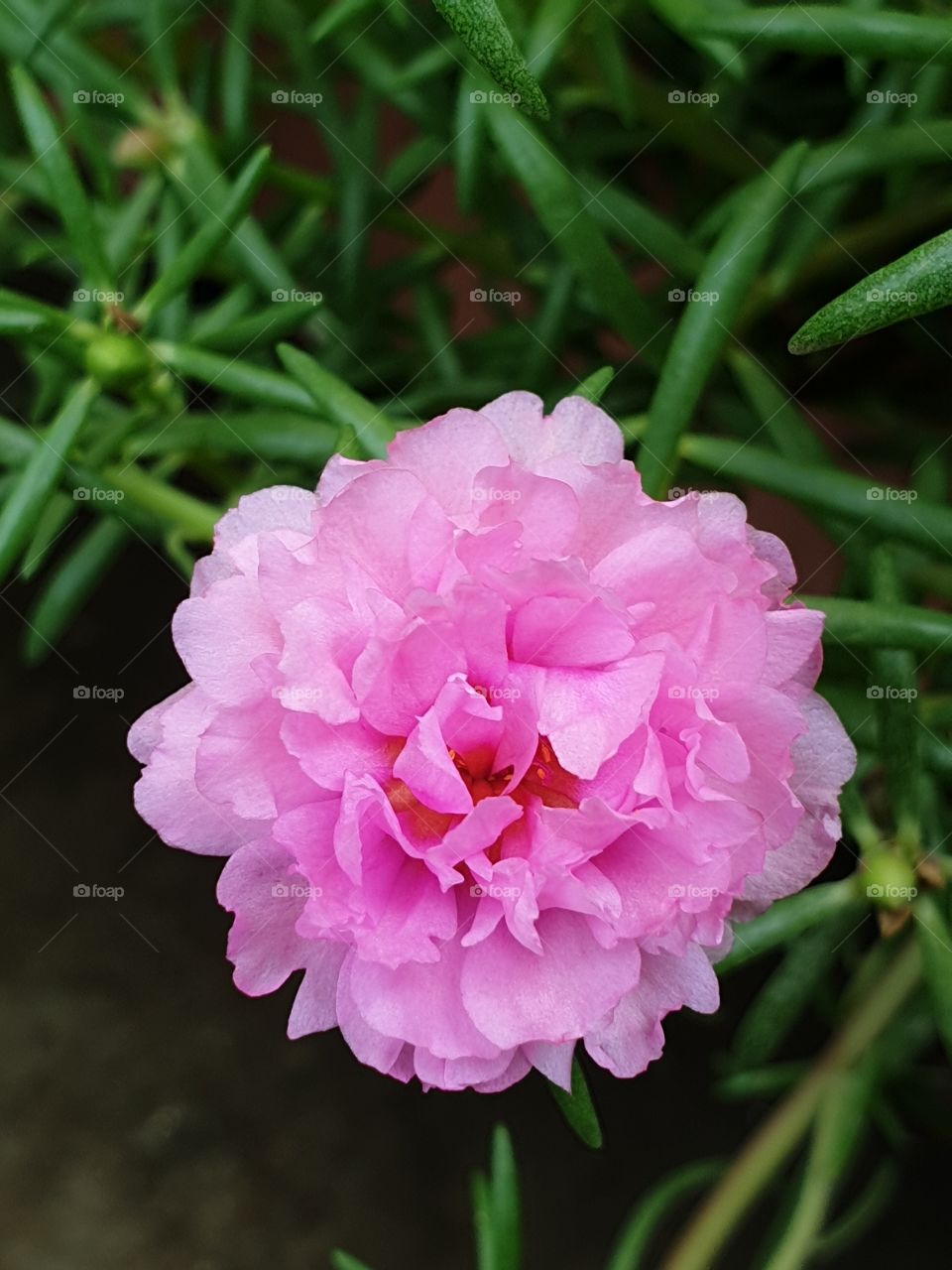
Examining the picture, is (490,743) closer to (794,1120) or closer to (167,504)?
(167,504)

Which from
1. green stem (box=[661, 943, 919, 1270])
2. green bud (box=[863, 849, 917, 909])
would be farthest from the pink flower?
green stem (box=[661, 943, 919, 1270])

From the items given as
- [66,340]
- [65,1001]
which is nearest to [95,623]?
[65,1001]

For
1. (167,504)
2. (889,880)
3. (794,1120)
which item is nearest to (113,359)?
(167,504)

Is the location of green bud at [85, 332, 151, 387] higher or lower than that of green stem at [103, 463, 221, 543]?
higher

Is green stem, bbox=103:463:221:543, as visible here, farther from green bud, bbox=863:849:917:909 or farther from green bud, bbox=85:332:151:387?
green bud, bbox=863:849:917:909

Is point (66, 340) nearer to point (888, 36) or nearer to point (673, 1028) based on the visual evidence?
point (888, 36)

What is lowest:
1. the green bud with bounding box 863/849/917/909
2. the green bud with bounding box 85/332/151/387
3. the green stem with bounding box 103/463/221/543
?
the green bud with bounding box 863/849/917/909

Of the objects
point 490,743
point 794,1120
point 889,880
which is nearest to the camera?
point 490,743
